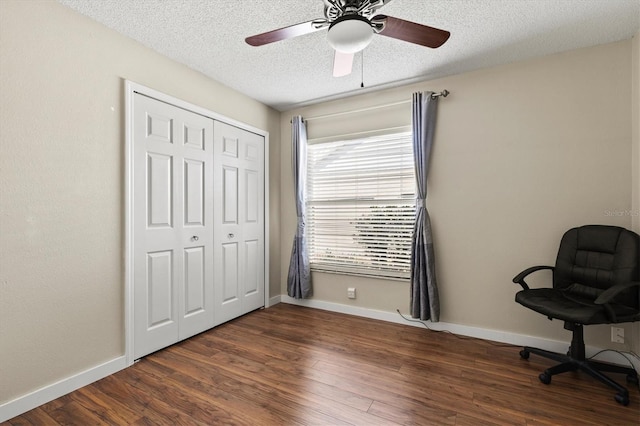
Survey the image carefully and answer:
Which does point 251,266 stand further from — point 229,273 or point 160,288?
point 160,288

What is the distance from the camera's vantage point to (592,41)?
2.39 metres

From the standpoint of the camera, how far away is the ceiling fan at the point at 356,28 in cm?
152

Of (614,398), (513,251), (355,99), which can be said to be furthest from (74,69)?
(614,398)

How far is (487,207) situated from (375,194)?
115cm

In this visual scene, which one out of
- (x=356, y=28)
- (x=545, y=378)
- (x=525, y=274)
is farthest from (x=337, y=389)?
(x=356, y=28)

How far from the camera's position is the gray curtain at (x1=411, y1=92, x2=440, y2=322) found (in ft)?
9.70

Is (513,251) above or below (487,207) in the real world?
below

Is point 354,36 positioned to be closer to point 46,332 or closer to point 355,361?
point 355,361

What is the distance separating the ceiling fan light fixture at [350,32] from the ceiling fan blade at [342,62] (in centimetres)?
28

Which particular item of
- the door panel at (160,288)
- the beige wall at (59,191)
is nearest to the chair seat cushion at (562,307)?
the door panel at (160,288)

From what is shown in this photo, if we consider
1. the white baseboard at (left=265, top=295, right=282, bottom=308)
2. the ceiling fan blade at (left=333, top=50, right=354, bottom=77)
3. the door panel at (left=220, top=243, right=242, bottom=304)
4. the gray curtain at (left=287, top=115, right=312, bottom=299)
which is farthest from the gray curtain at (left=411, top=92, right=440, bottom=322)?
the door panel at (left=220, top=243, right=242, bottom=304)

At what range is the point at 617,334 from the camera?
2.33 m

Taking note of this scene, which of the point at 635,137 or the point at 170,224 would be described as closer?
the point at 635,137

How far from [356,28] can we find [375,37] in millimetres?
1012
